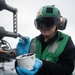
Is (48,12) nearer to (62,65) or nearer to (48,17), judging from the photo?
(48,17)

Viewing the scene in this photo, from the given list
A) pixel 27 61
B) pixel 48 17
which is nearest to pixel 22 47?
pixel 48 17

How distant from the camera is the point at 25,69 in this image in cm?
152

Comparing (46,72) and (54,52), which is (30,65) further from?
(54,52)

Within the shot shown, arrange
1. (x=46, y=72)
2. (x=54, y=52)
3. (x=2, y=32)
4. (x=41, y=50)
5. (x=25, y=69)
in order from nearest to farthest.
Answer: (x=2, y=32) < (x=25, y=69) < (x=46, y=72) < (x=54, y=52) < (x=41, y=50)

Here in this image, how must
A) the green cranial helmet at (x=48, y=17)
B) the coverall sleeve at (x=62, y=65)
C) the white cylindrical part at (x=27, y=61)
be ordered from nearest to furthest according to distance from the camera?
the white cylindrical part at (x=27, y=61)
the coverall sleeve at (x=62, y=65)
the green cranial helmet at (x=48, y=17)

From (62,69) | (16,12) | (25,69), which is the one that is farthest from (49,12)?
(16,12)

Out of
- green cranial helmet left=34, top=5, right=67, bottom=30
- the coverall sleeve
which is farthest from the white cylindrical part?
green cranial helmet left=34, top=5, right=67, bottom=30

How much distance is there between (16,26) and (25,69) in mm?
552

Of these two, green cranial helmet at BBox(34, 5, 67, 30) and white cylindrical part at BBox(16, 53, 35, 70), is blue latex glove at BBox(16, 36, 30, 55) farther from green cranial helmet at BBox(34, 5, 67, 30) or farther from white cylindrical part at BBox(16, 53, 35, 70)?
white cylindrical part at BBox(16, 53, 35, 70)

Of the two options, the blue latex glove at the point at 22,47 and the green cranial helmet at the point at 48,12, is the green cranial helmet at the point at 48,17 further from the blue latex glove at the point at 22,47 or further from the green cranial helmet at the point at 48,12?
the blue latex glove at the point at 22,47

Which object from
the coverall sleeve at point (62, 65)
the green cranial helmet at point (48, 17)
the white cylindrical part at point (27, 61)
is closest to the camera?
the white cylindrical part at point (27, 61)

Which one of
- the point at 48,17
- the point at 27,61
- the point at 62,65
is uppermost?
the point at 48,17

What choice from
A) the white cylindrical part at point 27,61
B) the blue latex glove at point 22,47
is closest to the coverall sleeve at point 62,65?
the white cylindrical part at point 27,61

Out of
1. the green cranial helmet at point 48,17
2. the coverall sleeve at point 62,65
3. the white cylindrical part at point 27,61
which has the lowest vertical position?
the coverall sleeve at point 62,65
